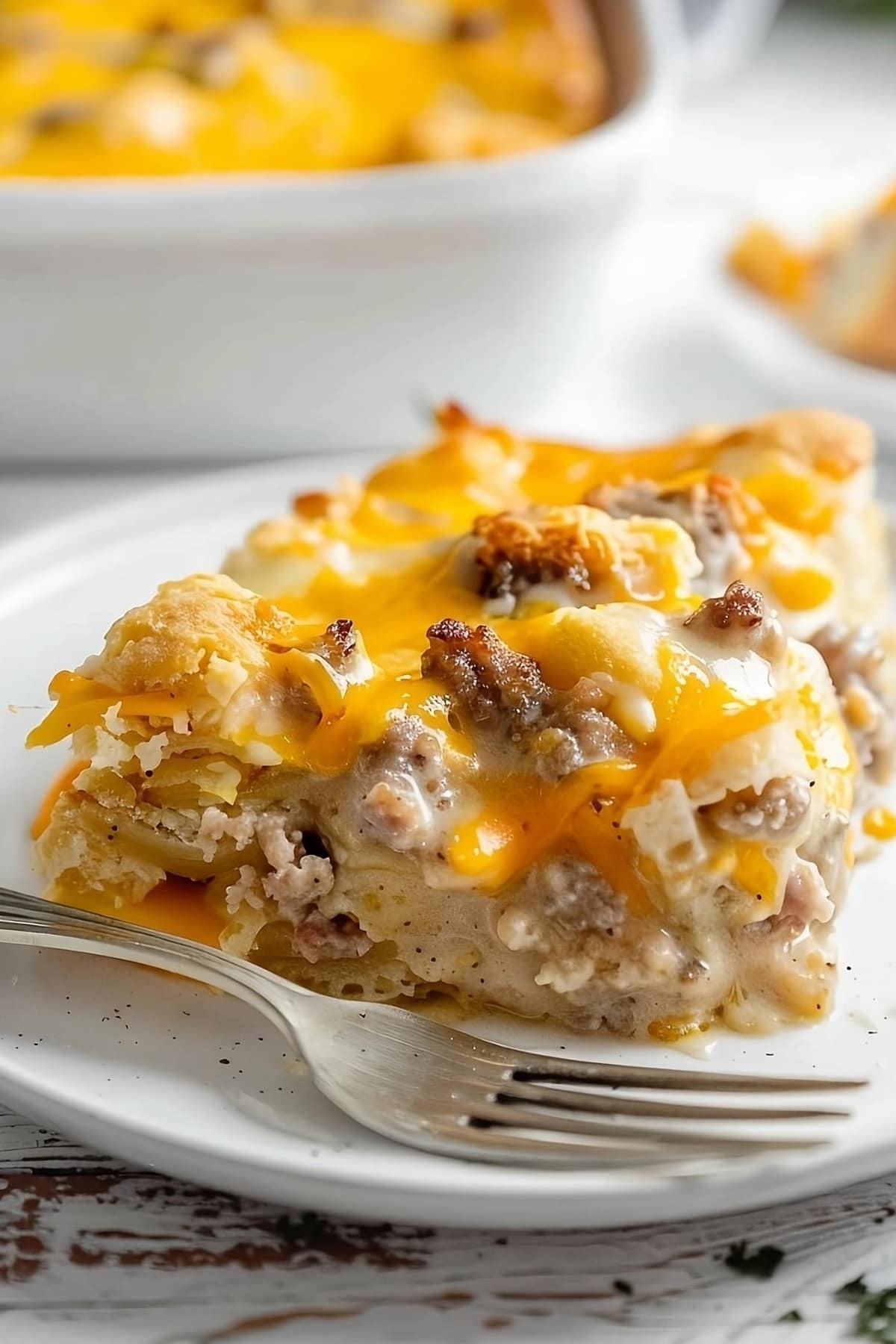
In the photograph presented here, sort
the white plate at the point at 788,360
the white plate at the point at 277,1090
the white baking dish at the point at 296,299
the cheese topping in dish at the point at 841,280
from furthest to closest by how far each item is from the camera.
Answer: the cheese topping in dish at the point at 841,280 < the white plate at the point at 788,360 < the white baking dish at the point at 296,299 < the white plate at the point at 277,1090

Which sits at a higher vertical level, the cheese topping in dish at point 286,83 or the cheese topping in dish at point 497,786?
the cheese topping in dish at point 286,83

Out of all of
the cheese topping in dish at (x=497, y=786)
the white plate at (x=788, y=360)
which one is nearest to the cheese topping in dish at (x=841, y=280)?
the white plate at (x=788, y=360)

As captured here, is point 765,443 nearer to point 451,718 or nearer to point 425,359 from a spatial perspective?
point 451,718

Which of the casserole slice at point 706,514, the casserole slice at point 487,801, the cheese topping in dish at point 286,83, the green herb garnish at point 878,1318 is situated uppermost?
the cheese topping in dish at point 286,83

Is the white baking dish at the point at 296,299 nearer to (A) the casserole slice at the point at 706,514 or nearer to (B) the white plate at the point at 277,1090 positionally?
(A) the casserole slice at the point at 706,514

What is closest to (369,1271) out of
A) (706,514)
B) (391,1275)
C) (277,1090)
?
(391,1275)

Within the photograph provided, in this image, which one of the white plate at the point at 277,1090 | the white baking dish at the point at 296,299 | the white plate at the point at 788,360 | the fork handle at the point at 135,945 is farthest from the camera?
the white plate at the point at 788,360

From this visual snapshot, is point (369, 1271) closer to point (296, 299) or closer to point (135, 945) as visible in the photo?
point (135, 945)

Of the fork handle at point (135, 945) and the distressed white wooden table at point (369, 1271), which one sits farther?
the fork handle at point (135, 945)
